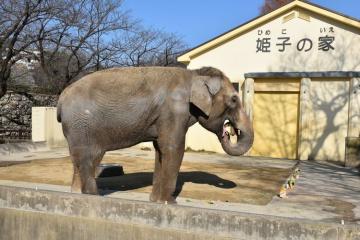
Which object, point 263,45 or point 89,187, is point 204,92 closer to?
point 89,187

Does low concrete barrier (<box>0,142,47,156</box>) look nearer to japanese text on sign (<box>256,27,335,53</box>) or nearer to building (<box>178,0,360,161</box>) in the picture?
building (<box>178,0,360,161</box>)

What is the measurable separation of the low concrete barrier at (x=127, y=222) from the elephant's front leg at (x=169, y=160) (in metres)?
1.52

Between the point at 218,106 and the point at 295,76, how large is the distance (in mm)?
10458

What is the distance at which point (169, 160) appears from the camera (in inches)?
257

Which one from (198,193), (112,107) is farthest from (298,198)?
(112,107)

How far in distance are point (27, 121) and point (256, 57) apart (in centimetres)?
1104

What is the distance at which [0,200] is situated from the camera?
577cm

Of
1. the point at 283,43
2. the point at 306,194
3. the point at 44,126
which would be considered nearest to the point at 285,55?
the point at 283,43

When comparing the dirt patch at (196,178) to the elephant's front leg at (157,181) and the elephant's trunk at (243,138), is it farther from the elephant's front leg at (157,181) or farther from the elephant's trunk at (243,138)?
the elephant's trunk at (243,138)

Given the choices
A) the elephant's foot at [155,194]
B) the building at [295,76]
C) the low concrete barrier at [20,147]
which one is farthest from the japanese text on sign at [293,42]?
the elephant's foot at [155,194]

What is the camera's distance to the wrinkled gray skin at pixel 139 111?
21.0 ft

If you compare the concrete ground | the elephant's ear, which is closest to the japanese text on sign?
the concrete ground

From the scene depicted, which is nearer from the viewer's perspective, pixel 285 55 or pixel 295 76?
pixel 295 76

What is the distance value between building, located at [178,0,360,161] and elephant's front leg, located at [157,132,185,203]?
10.6 metres
